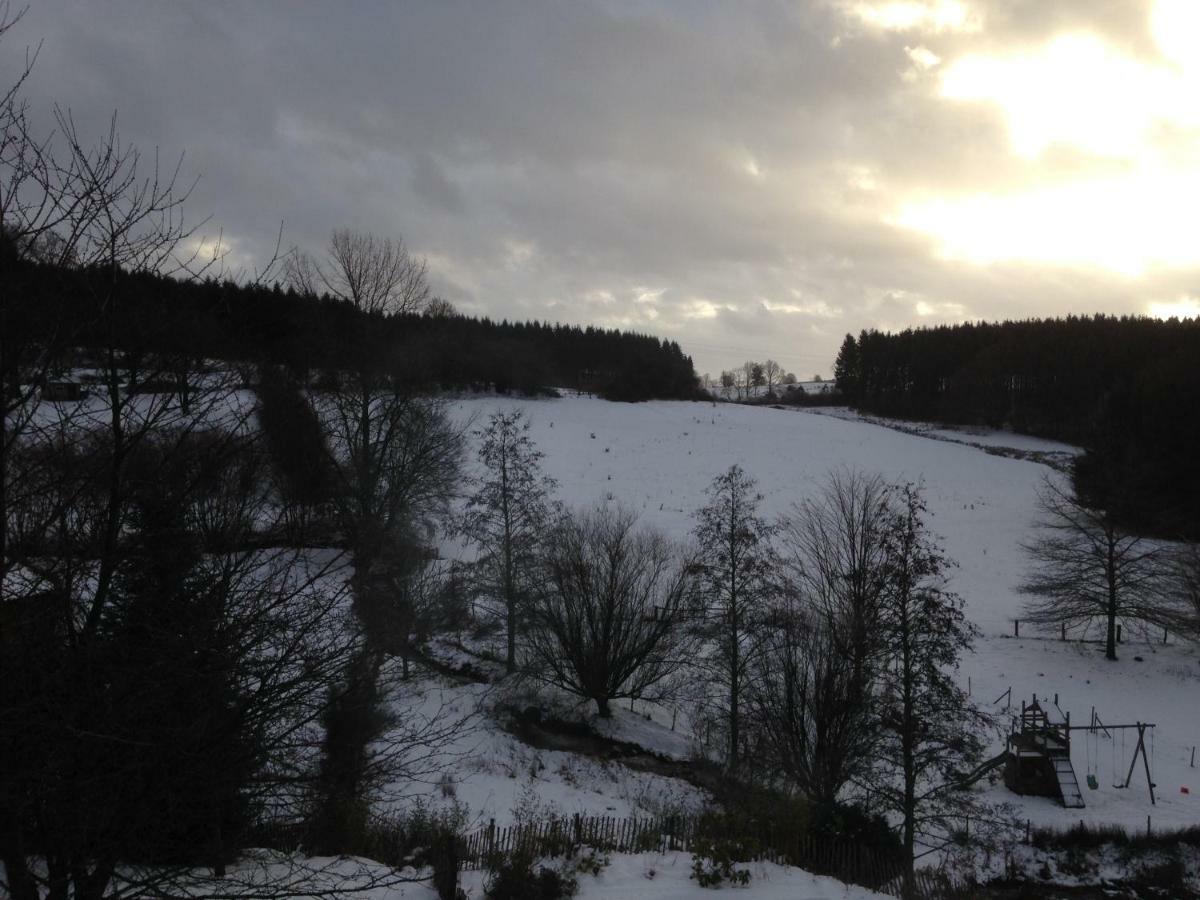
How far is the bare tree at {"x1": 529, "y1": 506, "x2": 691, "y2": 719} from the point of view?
1938 centimetres

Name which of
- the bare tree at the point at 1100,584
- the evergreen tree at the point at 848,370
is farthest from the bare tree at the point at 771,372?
the bare tree at the point at 1100,584

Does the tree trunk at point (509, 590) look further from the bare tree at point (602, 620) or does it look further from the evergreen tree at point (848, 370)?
the evergreen tree at point (848, 370)

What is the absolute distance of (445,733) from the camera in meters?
4.84

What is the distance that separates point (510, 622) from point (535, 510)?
11.7 feet

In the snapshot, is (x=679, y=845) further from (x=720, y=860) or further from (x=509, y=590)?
(x=509, y=590)

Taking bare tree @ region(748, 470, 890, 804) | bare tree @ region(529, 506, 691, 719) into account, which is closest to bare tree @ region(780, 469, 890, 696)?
bare tree @ region(748, 470, 890, 804)

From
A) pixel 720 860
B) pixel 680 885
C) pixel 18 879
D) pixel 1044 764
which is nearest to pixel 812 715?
pixel 720 860

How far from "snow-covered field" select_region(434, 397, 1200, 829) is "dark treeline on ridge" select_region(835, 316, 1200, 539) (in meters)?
5.19

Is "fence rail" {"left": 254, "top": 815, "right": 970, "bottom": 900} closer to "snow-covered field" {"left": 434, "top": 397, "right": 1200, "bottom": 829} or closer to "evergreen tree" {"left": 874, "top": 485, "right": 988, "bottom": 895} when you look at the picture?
"evergreen tree" {"left": 874, "top": 485, "right": 988, "bottom": 895}

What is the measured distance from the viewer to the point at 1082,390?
211 ft

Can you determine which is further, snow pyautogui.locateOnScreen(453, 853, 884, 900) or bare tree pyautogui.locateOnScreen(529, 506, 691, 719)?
bare tree pyautogui.locateOnScreen(529, 506, 691, 719)

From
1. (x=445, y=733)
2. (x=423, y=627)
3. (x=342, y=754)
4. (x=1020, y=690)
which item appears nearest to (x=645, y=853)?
(x=342, y=754)

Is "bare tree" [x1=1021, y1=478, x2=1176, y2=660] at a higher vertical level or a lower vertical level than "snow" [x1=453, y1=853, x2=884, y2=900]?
higher

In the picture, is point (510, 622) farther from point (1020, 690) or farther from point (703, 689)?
point (1020, 690)
